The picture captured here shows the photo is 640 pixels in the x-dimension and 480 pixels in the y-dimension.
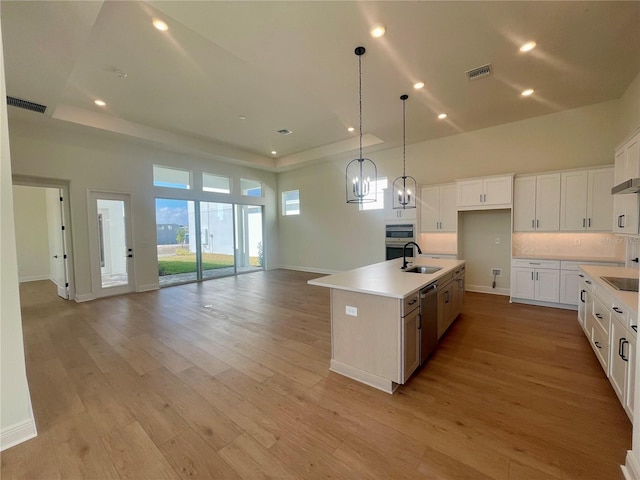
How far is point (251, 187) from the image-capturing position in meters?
8.95

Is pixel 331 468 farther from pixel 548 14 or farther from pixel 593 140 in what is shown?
pixel 593 140

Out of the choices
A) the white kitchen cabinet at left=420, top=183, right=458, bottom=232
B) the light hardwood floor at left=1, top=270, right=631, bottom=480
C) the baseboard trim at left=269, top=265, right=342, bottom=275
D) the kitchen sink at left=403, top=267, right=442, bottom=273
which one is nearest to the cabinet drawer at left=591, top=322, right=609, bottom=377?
the light hardwood floor at left=1, top=270, right=631, bottom=480

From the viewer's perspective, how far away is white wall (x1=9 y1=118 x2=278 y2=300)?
16.2 ft

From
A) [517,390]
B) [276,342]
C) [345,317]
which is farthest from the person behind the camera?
[276,342]

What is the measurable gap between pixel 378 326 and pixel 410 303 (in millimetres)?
363

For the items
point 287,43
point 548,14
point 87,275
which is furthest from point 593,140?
point 87,275

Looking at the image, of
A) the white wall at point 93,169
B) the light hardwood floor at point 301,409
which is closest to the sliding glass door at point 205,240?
the white wall at point 93,169

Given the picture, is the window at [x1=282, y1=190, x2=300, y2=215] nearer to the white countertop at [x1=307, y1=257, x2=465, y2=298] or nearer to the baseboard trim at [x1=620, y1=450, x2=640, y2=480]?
the white countertop at [x1=307, y1=257, x2=465, y2=298]

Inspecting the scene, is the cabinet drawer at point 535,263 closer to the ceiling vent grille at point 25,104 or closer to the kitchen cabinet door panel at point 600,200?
the kitchen cabinet door panel at point 600,200

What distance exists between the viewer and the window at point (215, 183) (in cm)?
769

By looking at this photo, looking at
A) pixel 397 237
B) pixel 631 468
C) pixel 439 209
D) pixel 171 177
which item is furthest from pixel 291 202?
pixel 631 468

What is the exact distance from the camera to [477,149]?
18.5 feet

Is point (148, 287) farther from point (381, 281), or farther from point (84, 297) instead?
point (381, 281)

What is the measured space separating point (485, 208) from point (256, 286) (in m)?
5.46
